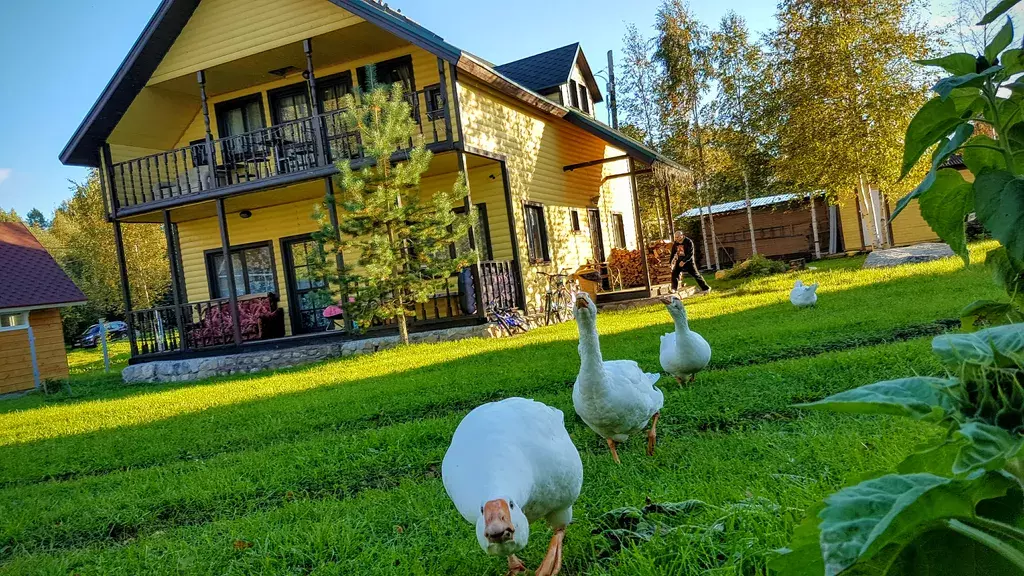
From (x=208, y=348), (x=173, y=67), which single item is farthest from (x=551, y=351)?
(x=173, y=67)

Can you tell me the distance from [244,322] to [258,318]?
0.48m

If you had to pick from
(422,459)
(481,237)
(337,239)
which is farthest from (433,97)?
(422,459)

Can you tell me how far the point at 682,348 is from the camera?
557cm

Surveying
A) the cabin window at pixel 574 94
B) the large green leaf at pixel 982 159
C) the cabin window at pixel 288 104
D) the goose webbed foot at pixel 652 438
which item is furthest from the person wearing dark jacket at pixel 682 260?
the large green leaf at pixel 982 159

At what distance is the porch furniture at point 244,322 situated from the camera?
51.0 ft

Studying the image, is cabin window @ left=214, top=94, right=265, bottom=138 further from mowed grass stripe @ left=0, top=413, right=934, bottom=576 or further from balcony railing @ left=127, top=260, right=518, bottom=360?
mowed grass stripe @ left=0, top=413, right=934, bottom=576

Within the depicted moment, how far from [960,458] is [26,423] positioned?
43.4 feet

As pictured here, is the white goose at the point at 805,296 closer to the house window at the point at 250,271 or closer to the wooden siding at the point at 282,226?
the wooden siding at the point at 282,226

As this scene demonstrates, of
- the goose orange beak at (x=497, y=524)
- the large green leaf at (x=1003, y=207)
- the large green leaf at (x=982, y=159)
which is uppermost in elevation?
the large green leaf at (x=982, y=159)

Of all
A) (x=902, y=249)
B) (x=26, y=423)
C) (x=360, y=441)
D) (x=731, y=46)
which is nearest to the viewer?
(x=360, y=441)

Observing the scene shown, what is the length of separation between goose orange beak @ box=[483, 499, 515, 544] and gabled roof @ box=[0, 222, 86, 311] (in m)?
22.3

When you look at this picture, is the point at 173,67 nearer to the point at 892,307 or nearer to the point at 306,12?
the point at 306,12

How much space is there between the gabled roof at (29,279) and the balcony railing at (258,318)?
5508 mm

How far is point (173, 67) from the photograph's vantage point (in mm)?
15367
